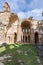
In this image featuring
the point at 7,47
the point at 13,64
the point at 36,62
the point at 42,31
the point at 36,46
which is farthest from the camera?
the point at 42,31

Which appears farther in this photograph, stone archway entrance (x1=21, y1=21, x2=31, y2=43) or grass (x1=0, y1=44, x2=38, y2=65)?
stone archway entrance (x1=21, y1=21, x2=31, y2=43)

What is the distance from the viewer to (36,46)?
25.0 meters

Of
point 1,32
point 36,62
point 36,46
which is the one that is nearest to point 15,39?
point 1,32

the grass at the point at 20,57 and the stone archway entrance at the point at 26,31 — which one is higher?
the stone archway entrance at the point at 26,31

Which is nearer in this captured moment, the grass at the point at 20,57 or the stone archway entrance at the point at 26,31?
the grass at the point at 20,57

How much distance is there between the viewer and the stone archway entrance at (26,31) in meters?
38.1

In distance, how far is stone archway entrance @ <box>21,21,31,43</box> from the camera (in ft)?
125

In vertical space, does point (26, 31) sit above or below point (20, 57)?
above

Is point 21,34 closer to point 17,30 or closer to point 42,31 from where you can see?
point 17,30

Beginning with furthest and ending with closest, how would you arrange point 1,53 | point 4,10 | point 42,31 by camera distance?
point 4,10 → point 42,31 → point 1,53

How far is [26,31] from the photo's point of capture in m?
38.8

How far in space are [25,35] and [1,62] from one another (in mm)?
21395

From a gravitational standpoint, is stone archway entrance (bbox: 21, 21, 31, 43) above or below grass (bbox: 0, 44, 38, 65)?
above

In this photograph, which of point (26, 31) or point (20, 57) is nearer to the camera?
point (20, 57)
